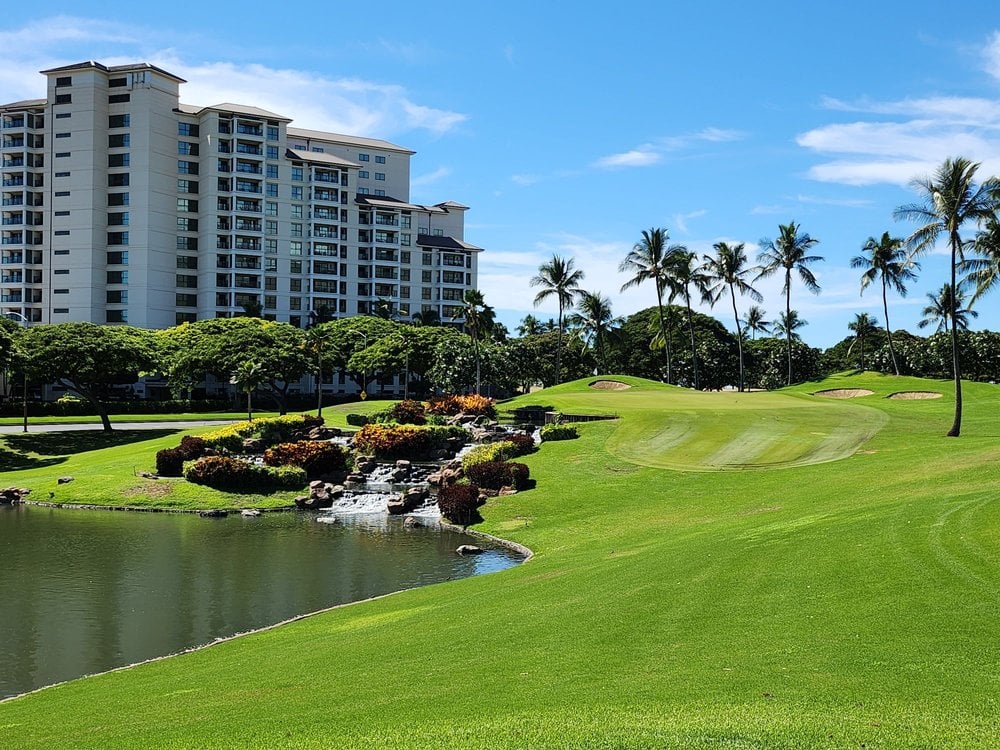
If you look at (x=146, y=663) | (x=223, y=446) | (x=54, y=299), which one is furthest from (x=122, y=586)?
(x=54, y=299)

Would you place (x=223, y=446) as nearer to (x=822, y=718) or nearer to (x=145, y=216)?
(x=822, y=718)

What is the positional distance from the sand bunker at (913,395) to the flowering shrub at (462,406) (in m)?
28.7

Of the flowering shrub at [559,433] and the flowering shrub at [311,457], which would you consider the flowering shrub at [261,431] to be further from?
the flowering shrub at [559,433]

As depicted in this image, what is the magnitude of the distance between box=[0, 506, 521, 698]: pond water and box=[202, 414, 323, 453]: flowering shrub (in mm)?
11366

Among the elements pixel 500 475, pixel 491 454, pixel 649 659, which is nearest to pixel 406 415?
pixel 491 454

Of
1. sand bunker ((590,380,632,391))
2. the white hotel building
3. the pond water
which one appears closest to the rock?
the pond water

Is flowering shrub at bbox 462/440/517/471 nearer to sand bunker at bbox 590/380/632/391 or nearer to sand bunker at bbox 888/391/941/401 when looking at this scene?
sand bunker at bbox 590/380/632/391

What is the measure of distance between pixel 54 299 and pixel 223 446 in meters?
88.6

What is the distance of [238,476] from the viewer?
150 feet

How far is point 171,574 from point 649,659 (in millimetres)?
20326

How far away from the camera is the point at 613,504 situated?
35.9 meters

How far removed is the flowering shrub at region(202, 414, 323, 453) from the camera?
52.8 m

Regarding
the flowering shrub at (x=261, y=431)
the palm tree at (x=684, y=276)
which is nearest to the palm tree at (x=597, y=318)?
the palm tree at (x=684, y=276)

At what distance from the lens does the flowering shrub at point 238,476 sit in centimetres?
4572
